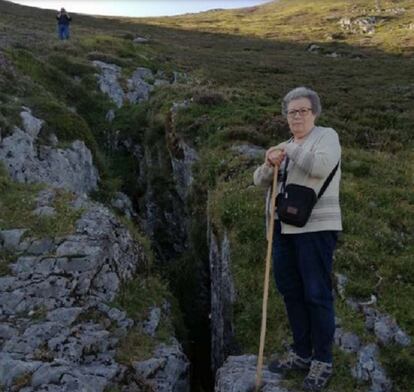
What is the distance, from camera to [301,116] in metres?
7.47

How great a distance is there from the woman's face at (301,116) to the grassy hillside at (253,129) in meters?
4.01

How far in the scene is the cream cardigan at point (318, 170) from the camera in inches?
282

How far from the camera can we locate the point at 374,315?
1017 cm

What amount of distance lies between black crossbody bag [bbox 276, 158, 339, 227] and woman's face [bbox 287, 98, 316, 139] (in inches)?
27.2

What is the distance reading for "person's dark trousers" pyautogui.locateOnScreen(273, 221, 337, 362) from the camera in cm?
751

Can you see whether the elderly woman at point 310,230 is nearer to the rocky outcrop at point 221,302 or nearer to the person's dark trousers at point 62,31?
the rocky outcrop at point 221,302

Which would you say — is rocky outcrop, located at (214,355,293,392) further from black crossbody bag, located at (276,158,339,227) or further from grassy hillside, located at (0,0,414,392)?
black crossbody bag, located at (276,158,339,227)

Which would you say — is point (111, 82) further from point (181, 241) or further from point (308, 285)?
point (308, 285)

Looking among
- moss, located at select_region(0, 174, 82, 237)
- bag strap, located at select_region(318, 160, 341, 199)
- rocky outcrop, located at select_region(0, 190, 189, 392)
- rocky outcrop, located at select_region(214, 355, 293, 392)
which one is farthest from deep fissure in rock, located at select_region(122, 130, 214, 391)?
bag strap, located at select_region(318, 160, 341, 199)

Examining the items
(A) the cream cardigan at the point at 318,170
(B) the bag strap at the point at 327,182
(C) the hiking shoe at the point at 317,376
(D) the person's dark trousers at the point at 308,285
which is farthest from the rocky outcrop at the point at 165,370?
(B) the bag strap at the point at 327,182

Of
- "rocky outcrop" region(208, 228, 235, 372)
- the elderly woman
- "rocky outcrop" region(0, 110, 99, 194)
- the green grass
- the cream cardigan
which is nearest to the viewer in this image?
the cream cardigan

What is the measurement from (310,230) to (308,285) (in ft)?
2.75

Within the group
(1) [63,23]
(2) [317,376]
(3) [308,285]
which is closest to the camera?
(3) [308,285]

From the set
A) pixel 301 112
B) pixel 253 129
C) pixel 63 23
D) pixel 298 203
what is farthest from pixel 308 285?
pixel 63 23
